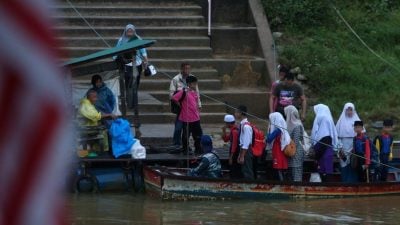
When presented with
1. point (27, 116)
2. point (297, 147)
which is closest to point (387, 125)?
point (297, 147)

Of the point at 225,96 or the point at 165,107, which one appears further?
the point at 225,96

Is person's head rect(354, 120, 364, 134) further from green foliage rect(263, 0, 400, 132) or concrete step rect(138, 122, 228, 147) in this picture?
green foliage rect(263, 0, 400, 132)

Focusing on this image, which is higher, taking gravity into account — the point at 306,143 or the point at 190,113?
the point at 190,113

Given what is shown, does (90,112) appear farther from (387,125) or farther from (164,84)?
(164,84)

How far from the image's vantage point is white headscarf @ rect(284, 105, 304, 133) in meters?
14.5

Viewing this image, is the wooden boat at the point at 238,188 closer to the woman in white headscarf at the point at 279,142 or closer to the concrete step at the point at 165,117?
the woman in white headscarf at the point at 279,142

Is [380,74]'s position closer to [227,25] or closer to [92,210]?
[227,25]

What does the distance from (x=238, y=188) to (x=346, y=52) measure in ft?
24.5

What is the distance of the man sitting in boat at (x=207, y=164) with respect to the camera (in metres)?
13.6

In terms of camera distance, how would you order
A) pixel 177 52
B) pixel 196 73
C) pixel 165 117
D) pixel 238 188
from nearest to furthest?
pixel 238 188 → pixel 165 117 → pixel 196 73 → pixel 177 52

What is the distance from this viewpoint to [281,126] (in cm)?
1430

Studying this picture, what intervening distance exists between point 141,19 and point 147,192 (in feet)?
23.8

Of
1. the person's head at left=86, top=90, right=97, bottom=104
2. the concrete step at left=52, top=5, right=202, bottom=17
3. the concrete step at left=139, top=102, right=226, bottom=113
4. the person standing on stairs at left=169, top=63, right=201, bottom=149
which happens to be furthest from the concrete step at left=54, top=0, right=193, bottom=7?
the person's head at left=86, top=90, right=97, bottom=104

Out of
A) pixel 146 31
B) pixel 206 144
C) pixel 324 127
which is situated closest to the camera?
pixel 206 144
